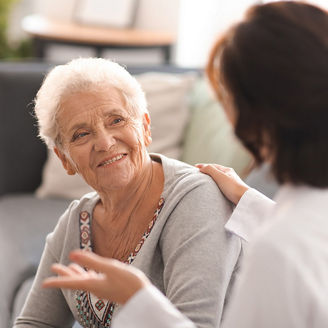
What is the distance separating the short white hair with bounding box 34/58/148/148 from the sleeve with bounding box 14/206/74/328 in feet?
0.92

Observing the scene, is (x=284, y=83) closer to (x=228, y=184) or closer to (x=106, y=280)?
(x=106, y=280)

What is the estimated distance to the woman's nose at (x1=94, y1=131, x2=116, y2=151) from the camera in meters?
1.60

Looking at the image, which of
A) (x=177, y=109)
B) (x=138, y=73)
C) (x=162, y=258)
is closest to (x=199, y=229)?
(x=162, y=258)

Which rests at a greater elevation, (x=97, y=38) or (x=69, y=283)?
(x=69, y=283)

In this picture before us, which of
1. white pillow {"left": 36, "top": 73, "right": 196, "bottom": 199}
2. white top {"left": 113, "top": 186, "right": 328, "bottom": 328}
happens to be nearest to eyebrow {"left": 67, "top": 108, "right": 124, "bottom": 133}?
white top {"left": 113, "top": 186, "right": 328, "bottom": 328}

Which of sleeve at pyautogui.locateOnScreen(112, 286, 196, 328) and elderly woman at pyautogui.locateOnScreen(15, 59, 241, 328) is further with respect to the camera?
elderly woman at pyautogui.locateOnScreen(15, 59, 241, 328)

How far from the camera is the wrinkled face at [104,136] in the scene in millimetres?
1598

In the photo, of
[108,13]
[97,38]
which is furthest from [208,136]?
[108,13]

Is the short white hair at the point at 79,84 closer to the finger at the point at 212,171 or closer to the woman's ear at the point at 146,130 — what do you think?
the woman's ear at the point at 146,130

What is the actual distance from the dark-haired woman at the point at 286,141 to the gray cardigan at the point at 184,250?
376 millimetres

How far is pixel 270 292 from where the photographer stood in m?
0.95

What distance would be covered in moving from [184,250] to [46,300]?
A: 0.50 meters

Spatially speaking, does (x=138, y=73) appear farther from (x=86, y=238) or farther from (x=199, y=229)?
(x=199, y=229)

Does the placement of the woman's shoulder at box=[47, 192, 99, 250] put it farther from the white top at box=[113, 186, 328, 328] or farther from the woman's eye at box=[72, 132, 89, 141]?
the white top at box=[113, 186, 328, 328]
